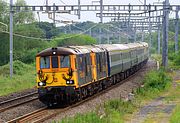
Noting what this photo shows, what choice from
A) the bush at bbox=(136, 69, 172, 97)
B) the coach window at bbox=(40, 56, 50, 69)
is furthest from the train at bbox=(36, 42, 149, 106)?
the bush at bbox=(136, 69, 172, 97)

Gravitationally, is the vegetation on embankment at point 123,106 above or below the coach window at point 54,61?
below

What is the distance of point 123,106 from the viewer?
18.8m

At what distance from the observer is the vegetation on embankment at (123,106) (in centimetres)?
1468

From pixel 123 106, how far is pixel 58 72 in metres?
3.43

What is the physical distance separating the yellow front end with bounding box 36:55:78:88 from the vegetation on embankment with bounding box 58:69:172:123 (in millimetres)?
2062

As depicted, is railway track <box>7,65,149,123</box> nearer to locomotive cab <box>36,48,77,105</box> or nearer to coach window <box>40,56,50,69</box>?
locomotive cab <box>36,48,77,105</box>

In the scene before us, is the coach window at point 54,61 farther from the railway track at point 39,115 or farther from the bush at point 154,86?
the bush at point 154,86

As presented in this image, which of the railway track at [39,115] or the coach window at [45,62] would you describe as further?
the coach window at [45,62]

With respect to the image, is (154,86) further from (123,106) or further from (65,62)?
(123,106)

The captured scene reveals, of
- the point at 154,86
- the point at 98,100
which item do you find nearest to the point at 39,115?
the point at 98,100

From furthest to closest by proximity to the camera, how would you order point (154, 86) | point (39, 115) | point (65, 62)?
point (154, 86) → point (65, 62) → point (39, 115)

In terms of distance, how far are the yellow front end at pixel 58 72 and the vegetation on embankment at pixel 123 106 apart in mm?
2062

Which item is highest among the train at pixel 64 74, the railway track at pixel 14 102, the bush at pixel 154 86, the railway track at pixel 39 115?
the train at pixel 64 74

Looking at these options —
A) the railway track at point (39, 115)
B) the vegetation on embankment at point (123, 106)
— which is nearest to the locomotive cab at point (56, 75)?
the railway track at point (39, 115)
